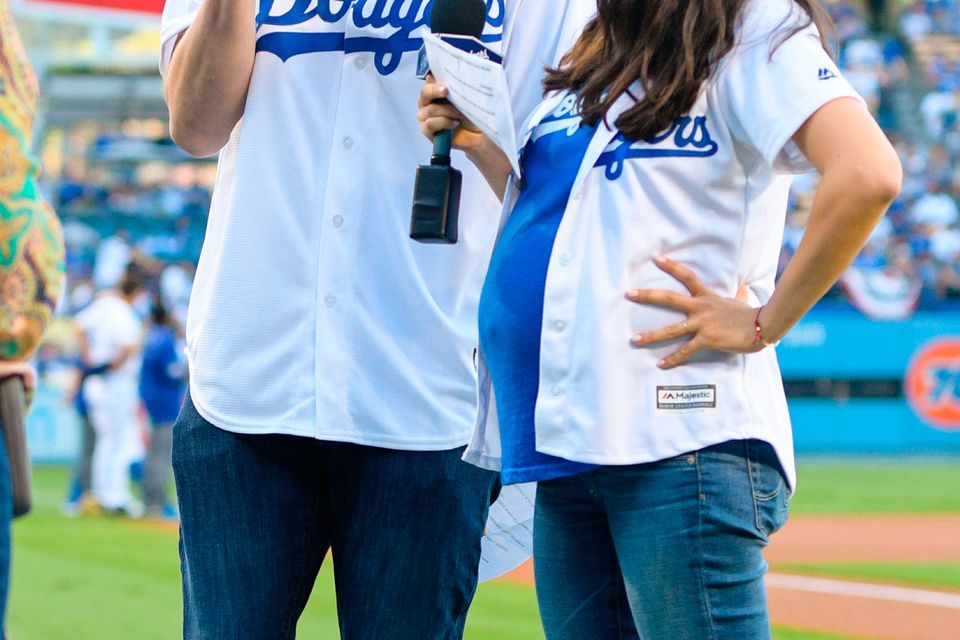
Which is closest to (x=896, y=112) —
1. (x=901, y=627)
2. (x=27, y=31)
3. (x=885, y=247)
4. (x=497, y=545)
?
(x=885, y=247)

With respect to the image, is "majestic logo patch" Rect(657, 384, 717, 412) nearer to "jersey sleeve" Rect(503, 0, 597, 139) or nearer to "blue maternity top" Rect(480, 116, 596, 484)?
"blue maternity top" Rect(480, 116, 596, 484)

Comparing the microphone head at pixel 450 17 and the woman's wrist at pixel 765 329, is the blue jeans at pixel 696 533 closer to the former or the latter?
the woman's wrist at pixel 765 329

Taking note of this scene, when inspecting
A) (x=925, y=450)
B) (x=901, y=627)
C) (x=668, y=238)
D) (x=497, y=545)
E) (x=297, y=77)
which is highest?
(x=297, y=77)

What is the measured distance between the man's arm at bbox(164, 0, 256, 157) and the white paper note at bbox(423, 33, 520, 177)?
308 mm

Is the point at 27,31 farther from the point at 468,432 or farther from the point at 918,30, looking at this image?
the point at 468,432

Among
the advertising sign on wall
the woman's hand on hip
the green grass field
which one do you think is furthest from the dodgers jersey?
the advertising sign on wall

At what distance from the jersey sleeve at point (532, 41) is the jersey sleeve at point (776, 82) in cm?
42

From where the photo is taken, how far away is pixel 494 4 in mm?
2379

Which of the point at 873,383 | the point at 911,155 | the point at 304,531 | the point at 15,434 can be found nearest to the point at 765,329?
the point at 304,531

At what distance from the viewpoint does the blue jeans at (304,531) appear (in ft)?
7.38

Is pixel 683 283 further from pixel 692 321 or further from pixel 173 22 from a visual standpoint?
pixel 173 22

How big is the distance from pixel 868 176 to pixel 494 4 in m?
0.79

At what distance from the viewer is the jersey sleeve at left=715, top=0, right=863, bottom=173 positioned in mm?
1982

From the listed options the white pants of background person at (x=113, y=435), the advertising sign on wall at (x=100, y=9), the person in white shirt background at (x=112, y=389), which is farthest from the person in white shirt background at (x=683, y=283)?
the advertising sign on wall at (x=100, y=9)
